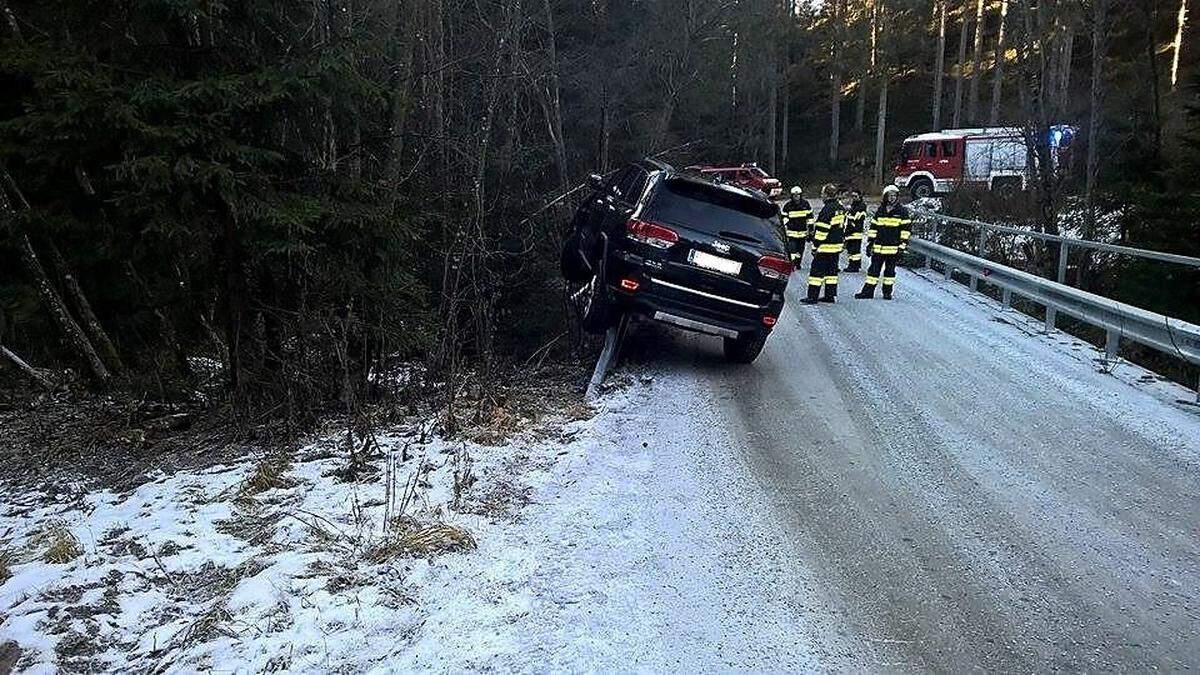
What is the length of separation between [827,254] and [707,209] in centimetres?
486

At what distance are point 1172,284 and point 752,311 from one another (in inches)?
367

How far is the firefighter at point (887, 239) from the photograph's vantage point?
1287 centimetres

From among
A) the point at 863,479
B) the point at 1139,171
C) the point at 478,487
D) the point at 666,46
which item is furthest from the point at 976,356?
the point at 666,46

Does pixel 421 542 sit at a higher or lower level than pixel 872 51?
lower

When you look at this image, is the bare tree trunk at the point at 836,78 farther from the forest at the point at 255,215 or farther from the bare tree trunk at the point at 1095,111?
the forest at the point at 255,215

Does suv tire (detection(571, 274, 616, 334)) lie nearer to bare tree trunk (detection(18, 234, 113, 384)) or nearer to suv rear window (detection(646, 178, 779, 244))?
suv rear window (detection(646, 178, 779, 244))

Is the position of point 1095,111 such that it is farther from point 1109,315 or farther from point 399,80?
point 399,80

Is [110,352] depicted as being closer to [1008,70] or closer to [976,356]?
[976,356]

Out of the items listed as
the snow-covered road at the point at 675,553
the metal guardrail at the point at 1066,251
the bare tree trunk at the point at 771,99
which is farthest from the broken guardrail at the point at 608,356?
the bare tree trunk at the point at 771,99

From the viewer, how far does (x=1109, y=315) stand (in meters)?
8.73

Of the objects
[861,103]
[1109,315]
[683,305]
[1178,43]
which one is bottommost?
[1109,315]

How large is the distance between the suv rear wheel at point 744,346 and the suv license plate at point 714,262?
0.75 meters

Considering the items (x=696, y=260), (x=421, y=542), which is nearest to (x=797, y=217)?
(x=696, y=260)

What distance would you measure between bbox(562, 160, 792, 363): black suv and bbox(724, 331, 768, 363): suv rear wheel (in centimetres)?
1
